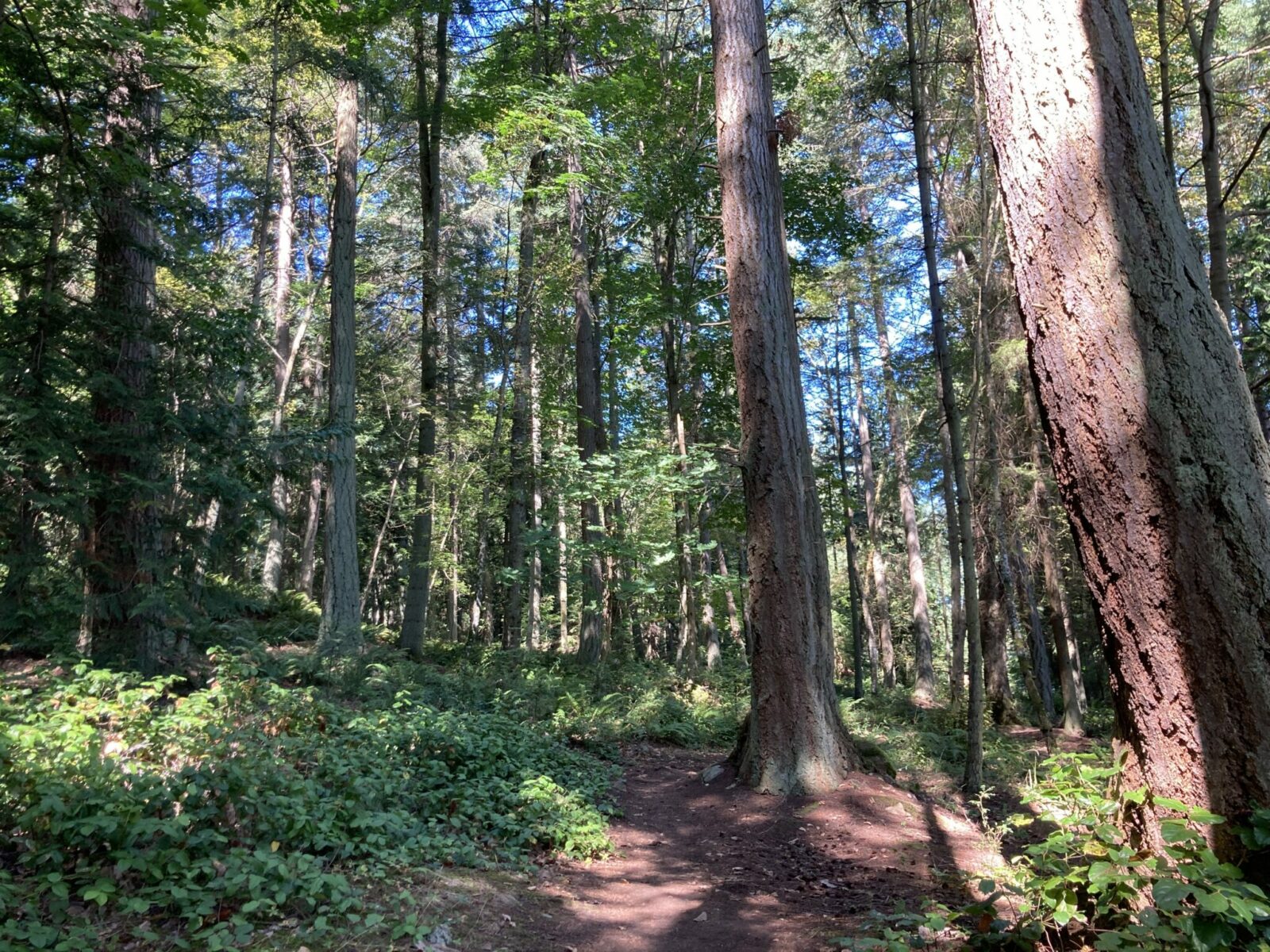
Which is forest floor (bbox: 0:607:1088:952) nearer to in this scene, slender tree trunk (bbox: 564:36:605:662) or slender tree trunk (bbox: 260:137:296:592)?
slender tree trunk (bbox: 564:36:605:662)

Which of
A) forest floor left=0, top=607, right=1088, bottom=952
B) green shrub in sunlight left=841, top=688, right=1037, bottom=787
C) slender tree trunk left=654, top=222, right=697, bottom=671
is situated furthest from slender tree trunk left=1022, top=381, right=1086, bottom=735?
forest floor left=0, top=607, right=1088, bottom=952

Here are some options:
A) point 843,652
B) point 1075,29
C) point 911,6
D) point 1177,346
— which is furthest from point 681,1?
point 843,652

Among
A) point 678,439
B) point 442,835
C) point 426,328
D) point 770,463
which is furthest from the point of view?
point 426,328

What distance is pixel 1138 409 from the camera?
3.13m

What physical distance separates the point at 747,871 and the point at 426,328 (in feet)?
44.8

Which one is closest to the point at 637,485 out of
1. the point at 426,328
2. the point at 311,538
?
the point at 426,328

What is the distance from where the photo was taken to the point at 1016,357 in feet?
42.2

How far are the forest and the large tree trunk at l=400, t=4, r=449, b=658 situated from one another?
0.53 feet

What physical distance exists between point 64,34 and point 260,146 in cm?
1513

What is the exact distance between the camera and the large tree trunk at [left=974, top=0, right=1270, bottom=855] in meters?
2.94

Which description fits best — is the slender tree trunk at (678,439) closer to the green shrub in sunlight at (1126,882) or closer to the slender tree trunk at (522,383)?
the slender tree trunk at (522,383)

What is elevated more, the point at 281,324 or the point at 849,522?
the point at 281,324

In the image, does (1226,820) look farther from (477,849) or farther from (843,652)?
(843,652)

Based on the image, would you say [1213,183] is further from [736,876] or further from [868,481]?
[868,481]
